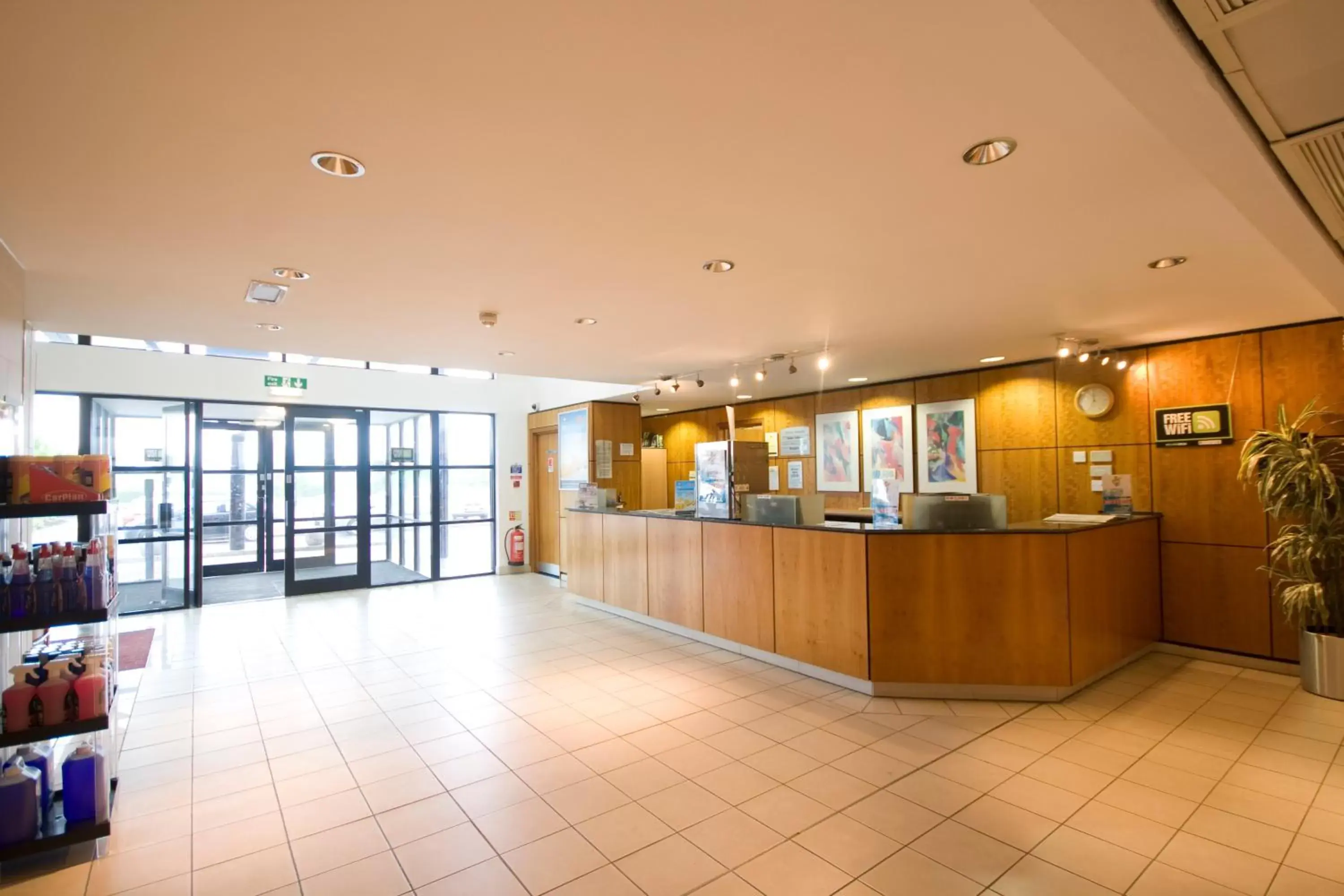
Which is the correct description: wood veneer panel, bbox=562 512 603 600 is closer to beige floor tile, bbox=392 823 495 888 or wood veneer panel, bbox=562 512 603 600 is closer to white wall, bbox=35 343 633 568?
white wall, bbox=35 343 633 568

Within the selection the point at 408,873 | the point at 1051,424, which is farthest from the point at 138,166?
the point at 1051,424

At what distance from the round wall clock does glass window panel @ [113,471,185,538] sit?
401 inches

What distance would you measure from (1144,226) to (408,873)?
14.2 feet

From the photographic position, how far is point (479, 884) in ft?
7.95

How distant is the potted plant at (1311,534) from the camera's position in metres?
4.33

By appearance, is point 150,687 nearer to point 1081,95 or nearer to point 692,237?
point 692,237

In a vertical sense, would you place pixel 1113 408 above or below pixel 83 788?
above

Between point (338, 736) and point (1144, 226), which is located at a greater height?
point (1144, 226)

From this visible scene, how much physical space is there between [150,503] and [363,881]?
7.22 metres

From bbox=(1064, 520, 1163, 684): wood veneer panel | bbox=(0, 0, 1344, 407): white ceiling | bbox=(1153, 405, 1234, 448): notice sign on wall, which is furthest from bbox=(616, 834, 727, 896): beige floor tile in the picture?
bbox=(1153, 405, 1234, 448): notice sign on wall

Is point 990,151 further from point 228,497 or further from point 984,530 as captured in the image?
point 228,497

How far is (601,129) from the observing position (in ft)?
6.69

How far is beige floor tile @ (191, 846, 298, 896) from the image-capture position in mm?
2424

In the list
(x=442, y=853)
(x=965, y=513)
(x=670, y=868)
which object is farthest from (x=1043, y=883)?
(x=965, y=513)
